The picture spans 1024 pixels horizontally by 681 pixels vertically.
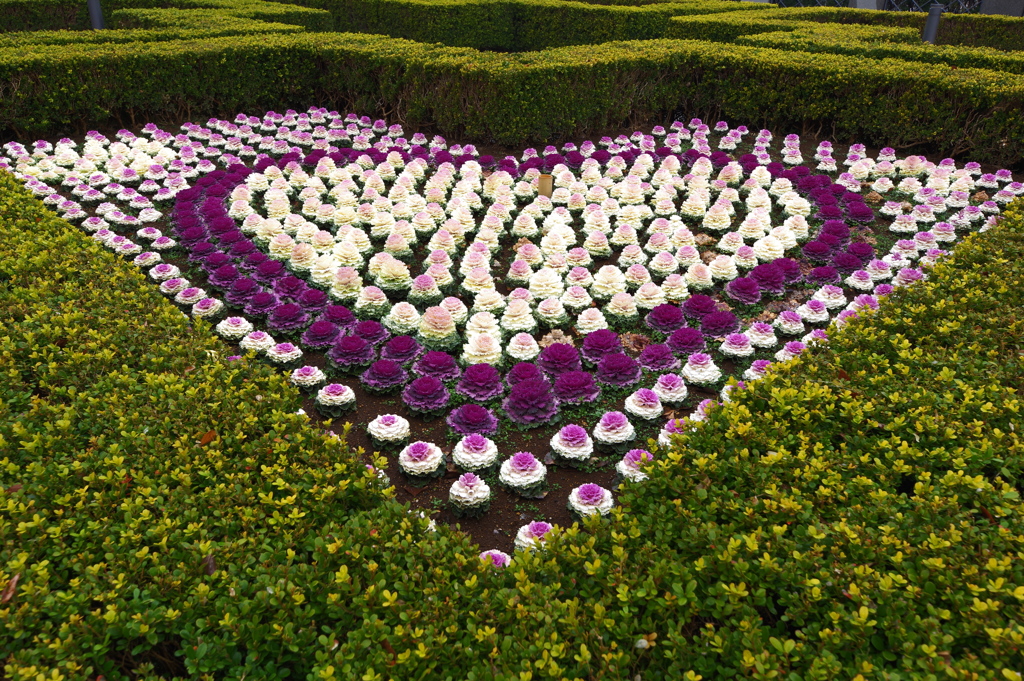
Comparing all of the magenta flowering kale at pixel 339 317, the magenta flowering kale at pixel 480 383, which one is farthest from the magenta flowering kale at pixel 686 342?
the magenta flowering kale at pixel 339 317

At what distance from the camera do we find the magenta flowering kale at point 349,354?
4578mm

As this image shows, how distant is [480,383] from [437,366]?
0.35 m

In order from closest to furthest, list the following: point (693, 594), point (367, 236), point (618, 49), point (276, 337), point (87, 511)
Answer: point (693, 594) → point (87, 511) → point (276, 337) → point (367, 236) → point (618, 49)

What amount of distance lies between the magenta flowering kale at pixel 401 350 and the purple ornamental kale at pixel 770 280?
2.89m

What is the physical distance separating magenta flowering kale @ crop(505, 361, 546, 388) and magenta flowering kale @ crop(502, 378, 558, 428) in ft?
0.62

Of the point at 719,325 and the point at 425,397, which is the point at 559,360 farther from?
the point at 719,325

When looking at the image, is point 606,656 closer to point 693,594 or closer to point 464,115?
point 693,594

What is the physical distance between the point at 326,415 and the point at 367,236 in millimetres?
2458

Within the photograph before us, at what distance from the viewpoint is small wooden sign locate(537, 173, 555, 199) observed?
22.8ft

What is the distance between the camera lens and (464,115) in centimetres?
923

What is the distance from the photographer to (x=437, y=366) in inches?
175

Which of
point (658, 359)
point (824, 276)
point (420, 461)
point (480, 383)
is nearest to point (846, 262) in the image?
point (824, 276)

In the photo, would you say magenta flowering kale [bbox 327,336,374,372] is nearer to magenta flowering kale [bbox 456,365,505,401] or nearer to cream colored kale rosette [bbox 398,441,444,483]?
magenta flowering kale [bbox 456,365,505,401]

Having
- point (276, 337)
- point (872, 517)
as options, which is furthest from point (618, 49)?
point (872, 517)
